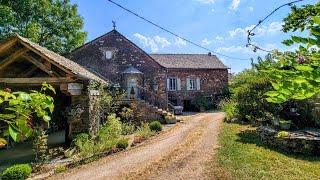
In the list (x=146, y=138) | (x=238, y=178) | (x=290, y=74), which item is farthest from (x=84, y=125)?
(x=290, y=74)

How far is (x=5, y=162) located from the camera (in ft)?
44.3

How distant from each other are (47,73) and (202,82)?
2442 cm

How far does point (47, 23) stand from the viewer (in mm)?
33969

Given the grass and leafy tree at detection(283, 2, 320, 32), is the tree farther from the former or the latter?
leafy tree at detection(283, 2, 320, 32)

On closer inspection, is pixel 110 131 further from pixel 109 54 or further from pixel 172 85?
pixel 172 85

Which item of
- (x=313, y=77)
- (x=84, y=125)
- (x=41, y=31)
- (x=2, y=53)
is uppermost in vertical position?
(x=41, y=31)

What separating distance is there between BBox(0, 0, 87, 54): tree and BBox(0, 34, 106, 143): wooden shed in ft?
50.6

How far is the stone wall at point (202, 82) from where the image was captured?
122 feet

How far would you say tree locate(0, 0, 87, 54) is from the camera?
3102 cm

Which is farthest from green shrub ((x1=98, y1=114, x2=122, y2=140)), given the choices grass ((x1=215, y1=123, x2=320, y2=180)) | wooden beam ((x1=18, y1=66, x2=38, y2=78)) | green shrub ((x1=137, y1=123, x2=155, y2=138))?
grass ((x1=215, y1=123, x2=320, y2=180))

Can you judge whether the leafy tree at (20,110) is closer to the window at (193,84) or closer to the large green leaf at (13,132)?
the large green leaf at (13,132)

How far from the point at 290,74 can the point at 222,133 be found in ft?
52.2

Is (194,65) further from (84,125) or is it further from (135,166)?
(135,166)

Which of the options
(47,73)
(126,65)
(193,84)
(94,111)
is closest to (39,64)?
(47,73)
